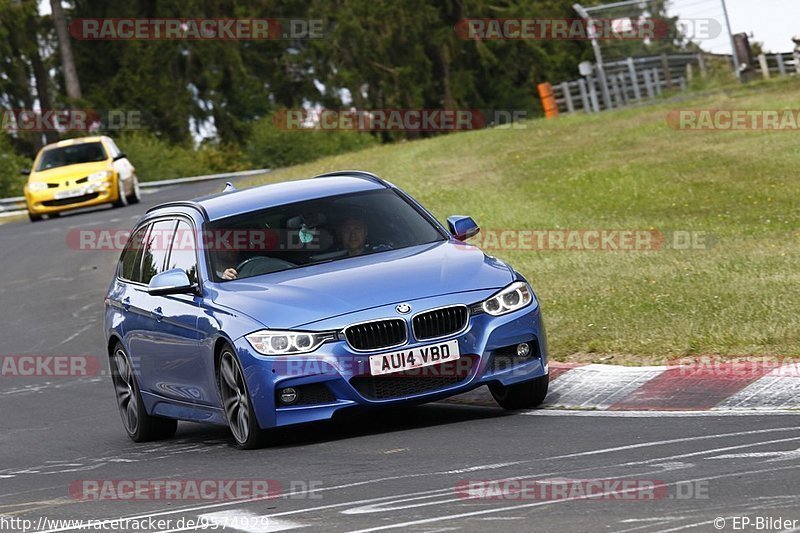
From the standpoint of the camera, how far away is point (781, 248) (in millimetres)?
17141

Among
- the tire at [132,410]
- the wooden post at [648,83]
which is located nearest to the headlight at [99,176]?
the wooden post at [648,83]

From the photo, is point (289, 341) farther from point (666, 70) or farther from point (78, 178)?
point (666, 70)

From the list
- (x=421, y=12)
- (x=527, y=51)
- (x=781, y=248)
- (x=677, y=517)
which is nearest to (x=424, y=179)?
(x=781, y=248)

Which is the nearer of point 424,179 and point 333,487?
point 333,487

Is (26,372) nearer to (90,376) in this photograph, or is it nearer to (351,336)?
(90,376)

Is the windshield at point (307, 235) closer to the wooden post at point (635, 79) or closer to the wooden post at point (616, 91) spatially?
the wooden post at point (635, 79)

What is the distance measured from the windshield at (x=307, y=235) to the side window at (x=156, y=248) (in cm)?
71

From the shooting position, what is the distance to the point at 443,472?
802 centimetres

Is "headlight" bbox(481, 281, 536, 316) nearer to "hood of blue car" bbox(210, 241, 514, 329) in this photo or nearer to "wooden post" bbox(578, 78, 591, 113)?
"hood of blue car" bbox(210, 241, 514, 329)

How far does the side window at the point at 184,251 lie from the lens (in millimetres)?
10781

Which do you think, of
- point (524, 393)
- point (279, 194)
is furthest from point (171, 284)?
point (524, 393)

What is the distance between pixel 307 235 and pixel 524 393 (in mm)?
1803

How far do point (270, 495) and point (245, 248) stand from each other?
2988 mm

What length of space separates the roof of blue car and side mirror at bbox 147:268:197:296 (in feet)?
2.28
